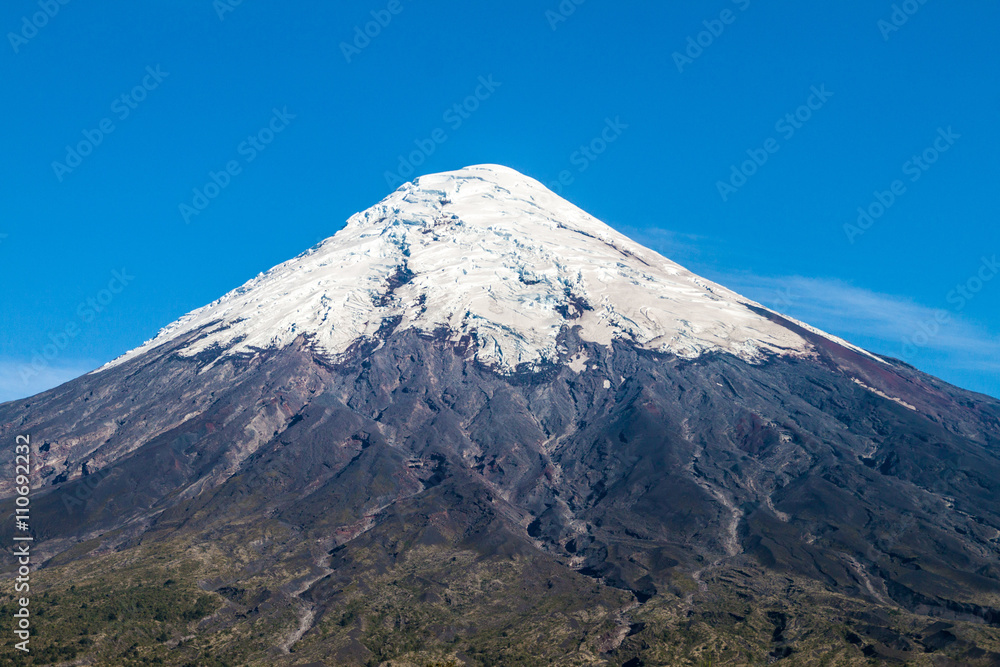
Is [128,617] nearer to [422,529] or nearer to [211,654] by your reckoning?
[211,654]

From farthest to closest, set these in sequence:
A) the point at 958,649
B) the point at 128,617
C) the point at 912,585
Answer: the point at 912,585 < the point at 128,617 < the point at 958,649

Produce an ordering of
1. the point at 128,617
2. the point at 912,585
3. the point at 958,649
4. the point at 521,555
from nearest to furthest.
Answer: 1. the point at 958,649
2. the point at 128,617
3. the point at 912,585
4. the point at 521,555

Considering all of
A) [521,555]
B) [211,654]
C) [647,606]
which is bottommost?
[211,654]

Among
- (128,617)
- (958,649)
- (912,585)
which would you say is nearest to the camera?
(958,649)

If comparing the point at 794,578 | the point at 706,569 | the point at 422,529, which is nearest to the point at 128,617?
the point at 422,529

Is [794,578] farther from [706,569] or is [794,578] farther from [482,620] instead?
[482,620]

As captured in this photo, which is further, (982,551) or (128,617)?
(982,551)

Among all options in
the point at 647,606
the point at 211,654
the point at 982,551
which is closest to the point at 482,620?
the point at 647,606

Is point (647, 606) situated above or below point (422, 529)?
below

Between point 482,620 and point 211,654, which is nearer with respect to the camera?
point 211,654
